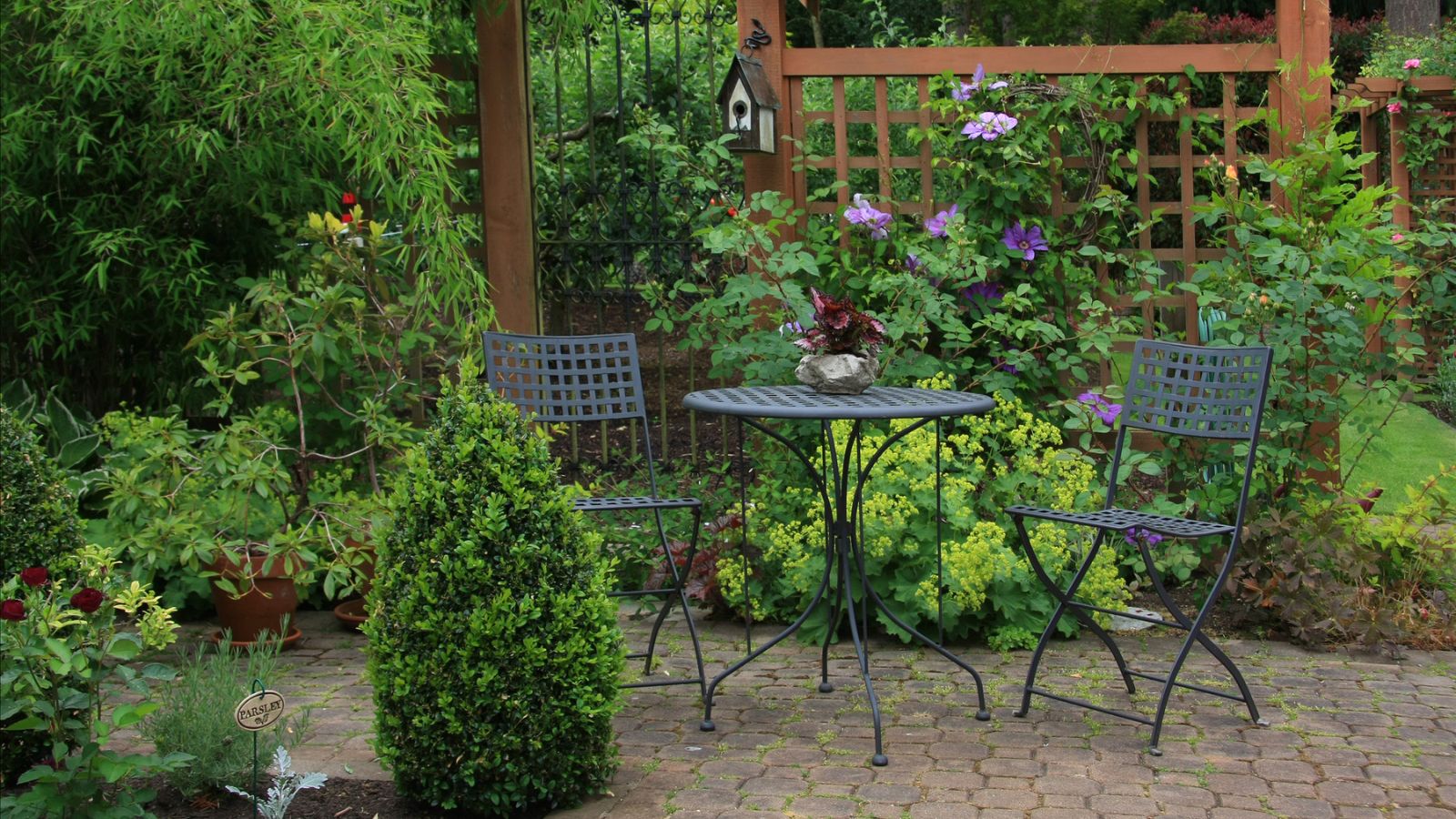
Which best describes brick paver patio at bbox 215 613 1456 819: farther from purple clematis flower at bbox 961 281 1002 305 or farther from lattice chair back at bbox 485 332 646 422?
purple clematis flower at bbox 961 281 1002 305

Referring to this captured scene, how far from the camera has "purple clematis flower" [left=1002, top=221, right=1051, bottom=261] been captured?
514cm

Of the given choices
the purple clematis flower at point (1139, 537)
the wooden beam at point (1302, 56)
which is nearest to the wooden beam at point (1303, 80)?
the wooden beam at point (1302, 56)

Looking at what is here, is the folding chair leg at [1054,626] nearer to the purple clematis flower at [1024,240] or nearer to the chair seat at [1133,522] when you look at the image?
the chair seat at [1133,522]

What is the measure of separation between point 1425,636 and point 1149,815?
73.4 inches

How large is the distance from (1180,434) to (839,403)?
108 cm

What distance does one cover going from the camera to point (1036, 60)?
520 cm

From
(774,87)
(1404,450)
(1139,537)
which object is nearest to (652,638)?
(1139,537)

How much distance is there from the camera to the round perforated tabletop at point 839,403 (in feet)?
11.0

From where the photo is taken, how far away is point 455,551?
2951 millimetres

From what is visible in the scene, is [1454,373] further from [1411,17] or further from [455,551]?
[1411,17]

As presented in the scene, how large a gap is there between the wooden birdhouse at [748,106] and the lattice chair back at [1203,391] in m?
1.70

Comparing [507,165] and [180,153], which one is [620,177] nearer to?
[507,165]

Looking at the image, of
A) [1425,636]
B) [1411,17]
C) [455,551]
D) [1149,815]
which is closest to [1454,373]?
[1425,636]

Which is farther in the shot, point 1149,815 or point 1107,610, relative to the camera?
point 1107,610
